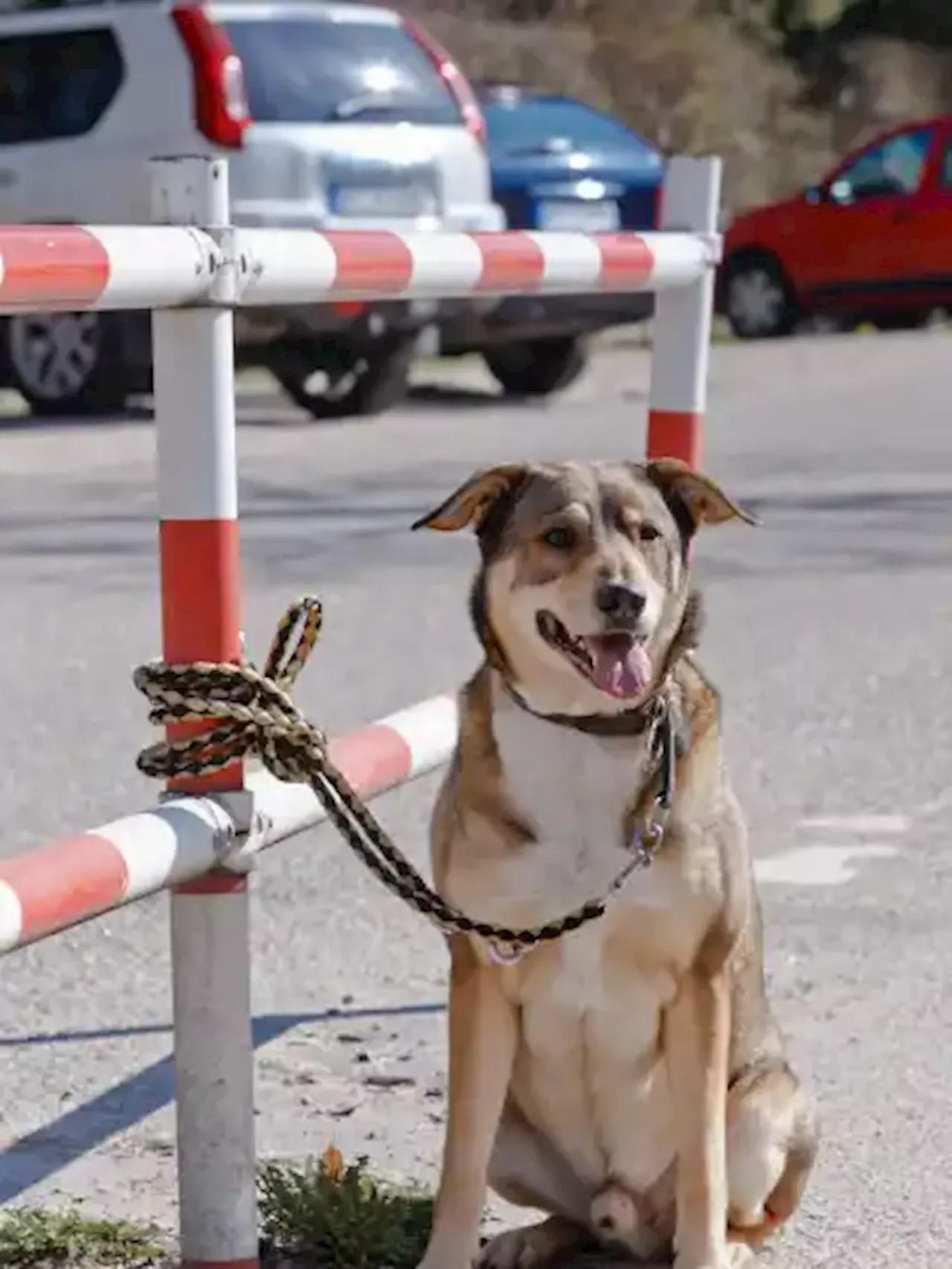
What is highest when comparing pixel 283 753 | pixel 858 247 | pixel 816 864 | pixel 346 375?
pixel 283 753

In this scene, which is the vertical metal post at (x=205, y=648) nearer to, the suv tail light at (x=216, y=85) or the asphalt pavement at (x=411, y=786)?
the asphalt pavement at (x=411, y=786)

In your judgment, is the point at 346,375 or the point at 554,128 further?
the point at 554,128

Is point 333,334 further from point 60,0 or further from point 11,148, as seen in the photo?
point 60,0

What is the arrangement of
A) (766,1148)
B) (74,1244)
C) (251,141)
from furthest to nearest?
(251,141)
(74,1244)
(766,1148)

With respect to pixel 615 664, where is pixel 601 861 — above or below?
below

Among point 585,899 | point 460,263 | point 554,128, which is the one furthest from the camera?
point 554,128

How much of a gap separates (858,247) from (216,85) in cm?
990

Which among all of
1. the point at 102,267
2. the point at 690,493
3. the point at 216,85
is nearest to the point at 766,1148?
the point at 690,493

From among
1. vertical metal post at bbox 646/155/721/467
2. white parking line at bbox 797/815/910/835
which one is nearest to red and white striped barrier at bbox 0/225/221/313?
vertical metal post at bbox 646/155/721/467

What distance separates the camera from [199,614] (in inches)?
127

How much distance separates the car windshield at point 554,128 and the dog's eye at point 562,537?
→ 1319 centimetres

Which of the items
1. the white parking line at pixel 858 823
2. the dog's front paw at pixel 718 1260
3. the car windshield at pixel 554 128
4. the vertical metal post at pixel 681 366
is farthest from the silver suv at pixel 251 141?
the dog's front paw at pixel 718 1260

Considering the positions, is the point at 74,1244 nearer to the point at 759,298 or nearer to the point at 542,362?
the point at 542,362

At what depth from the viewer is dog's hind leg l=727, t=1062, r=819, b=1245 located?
3.39 meters
